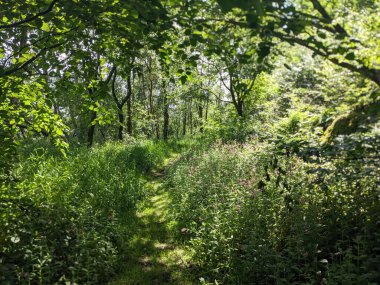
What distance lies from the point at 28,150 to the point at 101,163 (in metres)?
3.57

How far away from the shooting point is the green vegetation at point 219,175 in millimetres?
3643

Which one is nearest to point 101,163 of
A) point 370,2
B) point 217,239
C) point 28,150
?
point 28,150

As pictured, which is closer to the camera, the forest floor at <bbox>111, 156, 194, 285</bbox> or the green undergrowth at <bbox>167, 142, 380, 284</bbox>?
the green undergrowth at <bbox>167, 142, 380, 284</bbox>

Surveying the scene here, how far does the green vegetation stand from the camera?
12.0 ft

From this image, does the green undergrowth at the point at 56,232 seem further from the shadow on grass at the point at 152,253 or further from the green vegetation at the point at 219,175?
the shadow on grass at the point at 152,253

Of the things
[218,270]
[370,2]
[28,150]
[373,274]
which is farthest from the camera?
[28,150]

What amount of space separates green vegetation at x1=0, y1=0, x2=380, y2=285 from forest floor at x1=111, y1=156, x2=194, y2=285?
4 cm

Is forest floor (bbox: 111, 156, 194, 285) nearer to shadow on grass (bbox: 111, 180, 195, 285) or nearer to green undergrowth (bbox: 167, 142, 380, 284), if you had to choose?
shadow on grass (bbox: 111, 180, 195, 285)

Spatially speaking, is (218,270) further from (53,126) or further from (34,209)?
(53,126)

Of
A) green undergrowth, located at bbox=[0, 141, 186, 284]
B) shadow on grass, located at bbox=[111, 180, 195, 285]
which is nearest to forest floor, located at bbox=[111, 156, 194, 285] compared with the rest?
shadow on grass, located at bbox=[111, 180, 195, 285]

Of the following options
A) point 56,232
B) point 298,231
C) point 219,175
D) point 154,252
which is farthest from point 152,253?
point 298,231

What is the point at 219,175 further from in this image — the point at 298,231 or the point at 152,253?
the point at 298,231

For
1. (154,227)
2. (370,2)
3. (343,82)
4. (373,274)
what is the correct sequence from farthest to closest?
(154,227) → (370,2) → (343,82) → (373,274)

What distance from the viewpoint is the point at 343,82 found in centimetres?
442
